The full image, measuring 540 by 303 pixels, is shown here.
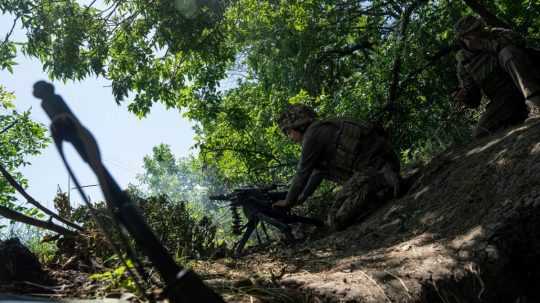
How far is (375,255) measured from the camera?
359 cm

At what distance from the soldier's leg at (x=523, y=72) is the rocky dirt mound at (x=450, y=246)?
50cm

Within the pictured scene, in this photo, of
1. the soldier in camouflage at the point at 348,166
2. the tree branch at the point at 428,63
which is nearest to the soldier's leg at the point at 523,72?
the soldier in camouflage at the point at 348,166

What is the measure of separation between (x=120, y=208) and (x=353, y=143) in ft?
15.4

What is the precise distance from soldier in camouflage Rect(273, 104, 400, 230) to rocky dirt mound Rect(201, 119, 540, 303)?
416mm

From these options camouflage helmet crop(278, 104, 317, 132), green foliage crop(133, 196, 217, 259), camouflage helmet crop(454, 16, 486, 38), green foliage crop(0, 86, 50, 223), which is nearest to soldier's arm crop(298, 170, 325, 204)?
camouflage helmet crop(278, 104, 317, 132)

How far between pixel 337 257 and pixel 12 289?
260 cm

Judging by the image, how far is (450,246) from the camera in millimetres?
3230

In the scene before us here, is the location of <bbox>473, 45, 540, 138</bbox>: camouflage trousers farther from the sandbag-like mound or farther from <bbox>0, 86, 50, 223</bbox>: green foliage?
<bbox>0, 86, 50, 223</bbox>: green foliage

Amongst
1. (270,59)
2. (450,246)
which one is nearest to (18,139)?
(270,59)

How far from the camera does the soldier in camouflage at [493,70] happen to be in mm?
5688

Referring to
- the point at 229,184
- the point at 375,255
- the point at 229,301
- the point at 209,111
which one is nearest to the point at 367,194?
the point at 375,255

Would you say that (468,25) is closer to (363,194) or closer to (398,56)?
(363,194)

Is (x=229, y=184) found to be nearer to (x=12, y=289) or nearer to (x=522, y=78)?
(x=522, y=78)

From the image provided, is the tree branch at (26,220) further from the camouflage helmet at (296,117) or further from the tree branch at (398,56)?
the tree branch at (398,56)
